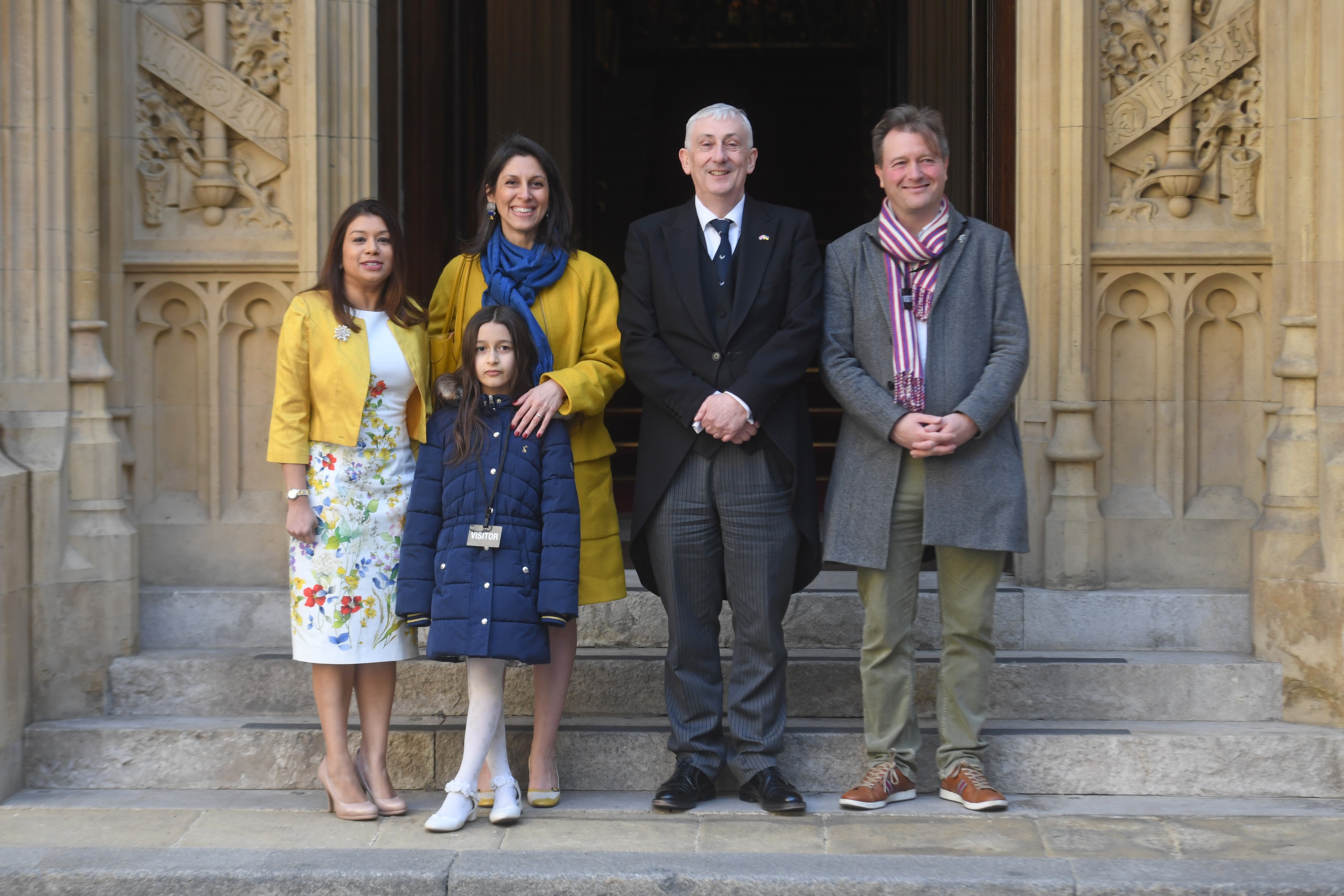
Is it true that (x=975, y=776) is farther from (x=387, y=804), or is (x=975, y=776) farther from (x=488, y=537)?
(x=387, y=804)

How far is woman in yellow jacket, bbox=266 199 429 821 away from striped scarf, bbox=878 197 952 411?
58.0 inches

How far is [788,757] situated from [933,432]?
1.22 m

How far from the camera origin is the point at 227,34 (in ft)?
17.2

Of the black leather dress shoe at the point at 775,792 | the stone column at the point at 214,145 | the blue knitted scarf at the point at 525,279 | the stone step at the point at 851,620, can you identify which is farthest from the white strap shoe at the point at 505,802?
the stone column at the point at 214,145

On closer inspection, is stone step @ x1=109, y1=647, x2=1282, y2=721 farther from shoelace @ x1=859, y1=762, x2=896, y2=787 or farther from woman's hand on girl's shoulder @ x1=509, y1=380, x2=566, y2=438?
woman's hand on girl's shoulder @ x1=509, y1=380, x2=566, y2=438

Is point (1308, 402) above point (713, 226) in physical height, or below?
below

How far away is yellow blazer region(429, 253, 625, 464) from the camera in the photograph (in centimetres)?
430

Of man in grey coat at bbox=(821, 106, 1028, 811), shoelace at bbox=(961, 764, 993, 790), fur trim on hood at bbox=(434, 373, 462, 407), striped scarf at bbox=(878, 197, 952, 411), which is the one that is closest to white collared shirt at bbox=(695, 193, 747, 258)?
man in grey coat at bbox=(821, 106, 1028, 811)

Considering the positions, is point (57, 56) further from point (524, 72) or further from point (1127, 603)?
point (524, 72)

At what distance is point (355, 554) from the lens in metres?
4.19

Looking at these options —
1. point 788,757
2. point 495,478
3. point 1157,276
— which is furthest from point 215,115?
point 1157,276

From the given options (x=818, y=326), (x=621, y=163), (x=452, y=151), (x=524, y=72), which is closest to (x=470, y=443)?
(x=818, y=326)

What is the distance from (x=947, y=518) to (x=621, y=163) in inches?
334

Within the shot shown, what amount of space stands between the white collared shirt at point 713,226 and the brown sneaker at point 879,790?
168cm
